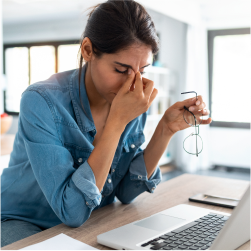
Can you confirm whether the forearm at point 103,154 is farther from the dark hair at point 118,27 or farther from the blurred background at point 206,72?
the blurred background at point 206,72

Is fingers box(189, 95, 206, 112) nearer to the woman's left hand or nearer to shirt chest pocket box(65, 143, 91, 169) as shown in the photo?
the woman's left hand

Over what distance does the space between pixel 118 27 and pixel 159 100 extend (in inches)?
157

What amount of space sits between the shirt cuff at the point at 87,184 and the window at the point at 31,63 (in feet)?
16.6

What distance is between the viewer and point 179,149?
5.00 metres

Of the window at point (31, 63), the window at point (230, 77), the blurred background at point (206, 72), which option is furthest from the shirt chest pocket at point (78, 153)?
the window at point (31, 63)

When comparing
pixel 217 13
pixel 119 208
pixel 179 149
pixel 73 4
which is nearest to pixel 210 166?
pixel 179 149

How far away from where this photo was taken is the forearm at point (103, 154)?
0.85 m

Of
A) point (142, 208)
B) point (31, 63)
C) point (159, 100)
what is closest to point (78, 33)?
point (31, 63)

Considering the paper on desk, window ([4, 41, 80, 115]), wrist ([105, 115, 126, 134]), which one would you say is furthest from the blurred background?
the paper on desk

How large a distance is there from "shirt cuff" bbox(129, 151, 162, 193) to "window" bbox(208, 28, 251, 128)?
4026 millimetres

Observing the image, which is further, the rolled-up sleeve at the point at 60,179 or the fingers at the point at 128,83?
the fingers at the point at 128,83

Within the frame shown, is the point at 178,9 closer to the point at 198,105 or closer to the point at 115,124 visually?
the point at 198,105

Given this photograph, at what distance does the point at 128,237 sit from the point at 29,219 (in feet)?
1.38

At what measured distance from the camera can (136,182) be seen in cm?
108
